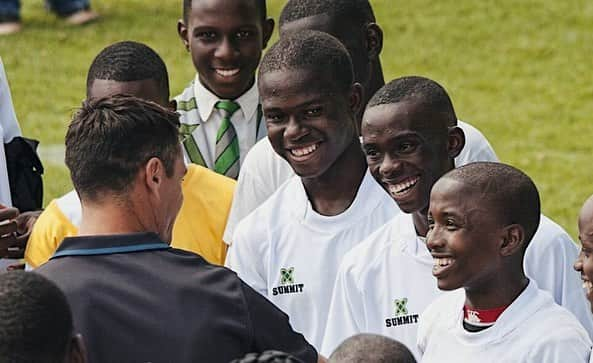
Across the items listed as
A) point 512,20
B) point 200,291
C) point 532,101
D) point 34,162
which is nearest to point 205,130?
point 34,162

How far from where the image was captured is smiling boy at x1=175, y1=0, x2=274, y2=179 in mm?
6934

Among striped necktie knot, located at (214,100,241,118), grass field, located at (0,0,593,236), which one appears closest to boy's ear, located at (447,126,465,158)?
striped necktie knot, located at (214,100,241,118)

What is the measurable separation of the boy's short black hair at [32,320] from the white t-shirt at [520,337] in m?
1.63

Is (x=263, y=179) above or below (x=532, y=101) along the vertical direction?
above

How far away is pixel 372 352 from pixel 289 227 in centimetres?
186

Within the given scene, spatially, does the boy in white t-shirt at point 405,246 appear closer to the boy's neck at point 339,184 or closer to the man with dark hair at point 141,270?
the boy's neck at point 339,184

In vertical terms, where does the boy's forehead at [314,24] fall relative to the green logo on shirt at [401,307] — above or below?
above

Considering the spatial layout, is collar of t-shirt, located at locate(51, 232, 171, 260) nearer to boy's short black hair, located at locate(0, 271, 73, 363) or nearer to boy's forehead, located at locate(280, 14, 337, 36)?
boy's short black hair, located at locate(0, 271, 73, 363)

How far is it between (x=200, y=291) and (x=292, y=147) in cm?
165

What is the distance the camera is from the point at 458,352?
5.00m

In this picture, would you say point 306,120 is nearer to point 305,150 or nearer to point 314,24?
point 305,150

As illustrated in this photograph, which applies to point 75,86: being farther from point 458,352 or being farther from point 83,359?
point 83,359

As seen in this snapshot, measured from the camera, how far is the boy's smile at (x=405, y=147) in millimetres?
5605

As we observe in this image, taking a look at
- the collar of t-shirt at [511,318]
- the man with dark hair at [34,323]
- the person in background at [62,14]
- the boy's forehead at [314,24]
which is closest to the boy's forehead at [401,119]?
the collar of t-shirt at [511,318]
